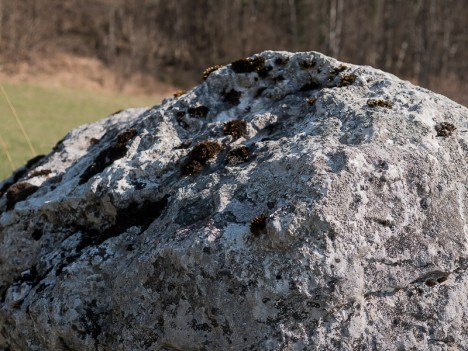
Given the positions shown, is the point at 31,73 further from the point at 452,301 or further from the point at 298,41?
the point at 452,301

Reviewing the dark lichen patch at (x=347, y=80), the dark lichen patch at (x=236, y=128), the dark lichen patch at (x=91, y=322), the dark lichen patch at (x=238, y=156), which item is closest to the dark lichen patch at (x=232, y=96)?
the dark lichen patch at (x=236, y=128)

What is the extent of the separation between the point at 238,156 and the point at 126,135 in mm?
1480

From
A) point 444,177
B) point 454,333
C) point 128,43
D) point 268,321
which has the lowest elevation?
point 128,43

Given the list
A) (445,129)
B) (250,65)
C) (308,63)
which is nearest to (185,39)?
(250,65)

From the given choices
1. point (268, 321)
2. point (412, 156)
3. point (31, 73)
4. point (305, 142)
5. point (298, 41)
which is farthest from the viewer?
point (298, 41)

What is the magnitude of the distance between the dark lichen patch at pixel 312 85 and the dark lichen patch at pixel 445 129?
1.28m

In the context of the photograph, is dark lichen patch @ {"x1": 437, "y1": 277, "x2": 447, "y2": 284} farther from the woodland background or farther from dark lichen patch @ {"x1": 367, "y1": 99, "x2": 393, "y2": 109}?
the woodland background

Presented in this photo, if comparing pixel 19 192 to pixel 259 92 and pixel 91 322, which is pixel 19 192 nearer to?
pixel 91 322

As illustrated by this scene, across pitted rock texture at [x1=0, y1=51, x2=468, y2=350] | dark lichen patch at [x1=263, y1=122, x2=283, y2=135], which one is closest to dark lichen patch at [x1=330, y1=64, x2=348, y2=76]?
pitted rock texture at [x1=0, y1=51, x2=468, y2=350]

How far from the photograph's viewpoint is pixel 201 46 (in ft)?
176

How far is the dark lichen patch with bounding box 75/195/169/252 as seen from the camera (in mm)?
4422

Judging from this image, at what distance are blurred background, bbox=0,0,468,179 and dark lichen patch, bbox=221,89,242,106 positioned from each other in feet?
106

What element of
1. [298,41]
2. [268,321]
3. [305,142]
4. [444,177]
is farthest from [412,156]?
[298,41]

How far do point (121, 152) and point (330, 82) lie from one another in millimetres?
2160
